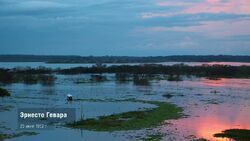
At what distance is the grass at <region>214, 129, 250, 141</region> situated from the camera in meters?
27.3

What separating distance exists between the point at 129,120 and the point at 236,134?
932 centimetres

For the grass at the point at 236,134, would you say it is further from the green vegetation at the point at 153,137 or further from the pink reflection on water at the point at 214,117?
the green vegetation at the point at 153,137

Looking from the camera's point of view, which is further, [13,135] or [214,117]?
[214,117]

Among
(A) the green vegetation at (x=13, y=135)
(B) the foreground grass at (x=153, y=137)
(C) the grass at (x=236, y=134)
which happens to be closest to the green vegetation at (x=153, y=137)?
(B) the foreground grass at (x=153, y=137)

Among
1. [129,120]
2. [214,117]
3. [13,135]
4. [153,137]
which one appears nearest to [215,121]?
[214,117]

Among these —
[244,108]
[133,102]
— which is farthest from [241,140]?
[133,102]

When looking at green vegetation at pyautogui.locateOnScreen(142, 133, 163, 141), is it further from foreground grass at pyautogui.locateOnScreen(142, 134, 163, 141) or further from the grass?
the grass

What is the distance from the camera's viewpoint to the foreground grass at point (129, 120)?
3153 centimetres

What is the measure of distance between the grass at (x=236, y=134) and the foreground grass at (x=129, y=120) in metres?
5.83

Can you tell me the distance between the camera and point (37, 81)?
90812 millimetres

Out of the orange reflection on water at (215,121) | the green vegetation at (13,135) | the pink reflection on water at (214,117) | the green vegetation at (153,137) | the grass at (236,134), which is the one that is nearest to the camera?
the green vegetation at (153,137)

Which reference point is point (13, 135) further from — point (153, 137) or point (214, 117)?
point (214, 117)

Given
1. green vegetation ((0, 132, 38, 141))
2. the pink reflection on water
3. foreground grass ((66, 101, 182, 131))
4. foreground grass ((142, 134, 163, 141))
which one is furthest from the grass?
green vegetation ((0, 132, 38, 141))

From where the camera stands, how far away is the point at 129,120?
1359 inches
